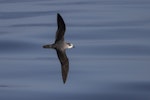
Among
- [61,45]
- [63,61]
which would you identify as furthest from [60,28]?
[63,61]

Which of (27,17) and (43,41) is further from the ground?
(43,41)

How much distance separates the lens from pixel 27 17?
35.7 meters

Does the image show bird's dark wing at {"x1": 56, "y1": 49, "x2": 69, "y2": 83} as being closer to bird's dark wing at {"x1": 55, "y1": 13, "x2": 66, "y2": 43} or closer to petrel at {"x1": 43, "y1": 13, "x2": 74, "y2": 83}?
petrel at {"x1": 43, "y1": 13, "x2": 74, "y2": 83}

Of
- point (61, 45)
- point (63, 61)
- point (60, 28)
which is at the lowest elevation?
point (63, 61)

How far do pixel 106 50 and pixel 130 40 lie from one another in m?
2.35

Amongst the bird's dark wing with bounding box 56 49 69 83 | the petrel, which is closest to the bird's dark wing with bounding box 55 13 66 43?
the petrel

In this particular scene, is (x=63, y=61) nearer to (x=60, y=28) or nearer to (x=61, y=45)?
(x=61, y=45)

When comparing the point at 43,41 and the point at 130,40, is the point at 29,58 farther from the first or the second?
the point at 130,40

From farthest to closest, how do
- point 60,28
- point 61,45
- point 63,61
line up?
point 63,61, point 61,45, point 60,28

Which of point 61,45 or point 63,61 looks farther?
point 63,61

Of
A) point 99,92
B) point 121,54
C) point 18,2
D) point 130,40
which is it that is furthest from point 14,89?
point 18,2

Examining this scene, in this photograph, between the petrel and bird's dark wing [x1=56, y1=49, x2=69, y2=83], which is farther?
bird's dark wing [x1=56, y1=49, x2=69, y2=83]

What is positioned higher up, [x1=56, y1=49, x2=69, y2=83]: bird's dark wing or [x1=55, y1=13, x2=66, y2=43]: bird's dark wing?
[x1=55, y1=13, x2=66, y2=43]: bird's dark wing

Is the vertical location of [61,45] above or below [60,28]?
below
